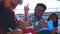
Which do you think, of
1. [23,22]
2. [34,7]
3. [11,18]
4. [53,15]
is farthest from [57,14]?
[11,18]

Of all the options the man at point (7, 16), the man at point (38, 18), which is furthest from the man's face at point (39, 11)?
the man at point (7, 16)

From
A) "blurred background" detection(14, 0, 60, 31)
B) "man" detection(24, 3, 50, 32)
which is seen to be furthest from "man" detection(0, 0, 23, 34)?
"man" detection(24, 3, 50, 32)

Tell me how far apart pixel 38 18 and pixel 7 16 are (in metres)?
0.35

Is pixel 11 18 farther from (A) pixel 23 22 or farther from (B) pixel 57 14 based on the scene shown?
(B) pixel 57 14

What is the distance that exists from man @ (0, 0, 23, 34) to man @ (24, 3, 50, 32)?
0.52 feet

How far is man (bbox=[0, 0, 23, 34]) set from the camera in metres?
1.92

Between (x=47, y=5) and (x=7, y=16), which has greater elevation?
(x=47, y=5)

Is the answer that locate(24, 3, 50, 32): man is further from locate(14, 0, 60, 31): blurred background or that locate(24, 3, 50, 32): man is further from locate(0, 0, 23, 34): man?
locate(0, 0, 23, 34): man

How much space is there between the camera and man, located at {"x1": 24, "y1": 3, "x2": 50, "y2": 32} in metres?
1.95

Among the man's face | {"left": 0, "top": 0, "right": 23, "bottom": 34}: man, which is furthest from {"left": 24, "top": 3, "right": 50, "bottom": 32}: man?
{"left": 0, "top": 0, "right": 23, "bottom": 34}: man

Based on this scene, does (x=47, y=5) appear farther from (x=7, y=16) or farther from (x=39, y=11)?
(x=7, y=16)

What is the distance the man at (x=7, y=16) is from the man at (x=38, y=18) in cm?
16

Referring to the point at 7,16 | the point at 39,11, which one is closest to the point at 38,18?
the point at 39,11

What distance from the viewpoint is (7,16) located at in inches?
76.0
